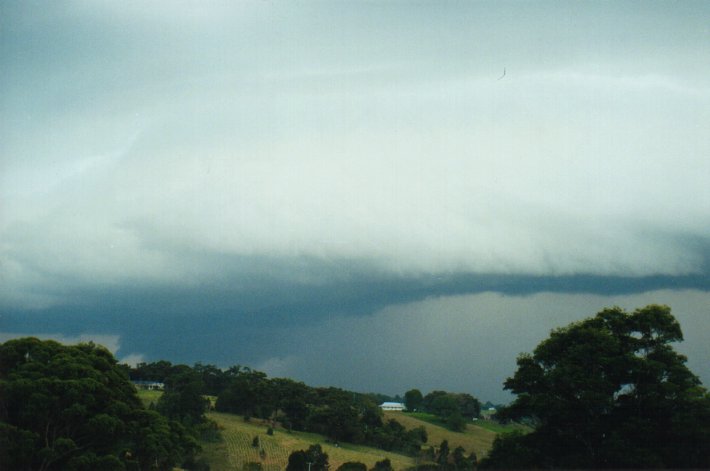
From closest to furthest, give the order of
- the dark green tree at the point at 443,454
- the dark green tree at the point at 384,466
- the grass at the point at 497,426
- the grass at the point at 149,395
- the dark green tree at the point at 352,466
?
the dark green tree at the point at 352,466, the dark green tree at the point at 384,466, the grass at the point at 497,426, the dark green tree at the point at 443,454, the grass at the point at 149,395

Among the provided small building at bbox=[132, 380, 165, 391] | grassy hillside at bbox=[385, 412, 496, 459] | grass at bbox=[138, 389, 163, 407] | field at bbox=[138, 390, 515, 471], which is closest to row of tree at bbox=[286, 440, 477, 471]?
field at bbox=[138, 390, 515, 471]

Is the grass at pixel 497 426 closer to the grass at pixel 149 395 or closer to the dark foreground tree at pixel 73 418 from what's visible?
the dark foreground tree at pixel 73 418

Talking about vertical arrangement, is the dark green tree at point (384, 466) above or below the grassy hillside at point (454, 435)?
below

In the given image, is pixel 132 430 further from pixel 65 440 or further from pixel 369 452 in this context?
pixel 369 452

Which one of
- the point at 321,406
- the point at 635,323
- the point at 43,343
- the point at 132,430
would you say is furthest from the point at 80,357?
the point at 635,323

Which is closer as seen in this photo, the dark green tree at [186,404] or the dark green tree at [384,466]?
the dark green tree at [384,466]

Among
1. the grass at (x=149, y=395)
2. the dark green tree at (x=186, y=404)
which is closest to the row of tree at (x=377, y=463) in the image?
the dark green tree at (x=186, y=404)
